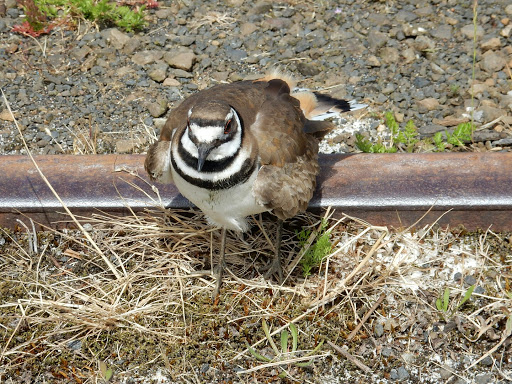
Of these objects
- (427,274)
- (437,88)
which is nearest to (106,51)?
(437,88)

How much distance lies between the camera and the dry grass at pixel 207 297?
3.67 m

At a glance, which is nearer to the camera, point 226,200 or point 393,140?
point 226,200

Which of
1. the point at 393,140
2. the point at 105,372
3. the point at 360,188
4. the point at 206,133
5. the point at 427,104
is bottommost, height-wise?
the point at 105,372

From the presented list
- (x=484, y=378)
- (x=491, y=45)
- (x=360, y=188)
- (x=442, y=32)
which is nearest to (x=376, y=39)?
(x=442, y=32)

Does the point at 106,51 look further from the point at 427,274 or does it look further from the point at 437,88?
the point at 427,274

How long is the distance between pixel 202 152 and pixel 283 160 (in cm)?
62

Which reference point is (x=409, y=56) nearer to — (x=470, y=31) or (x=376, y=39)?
(x=376, y=39)

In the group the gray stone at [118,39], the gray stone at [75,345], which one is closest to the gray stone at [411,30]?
the gray stone at [118,39]

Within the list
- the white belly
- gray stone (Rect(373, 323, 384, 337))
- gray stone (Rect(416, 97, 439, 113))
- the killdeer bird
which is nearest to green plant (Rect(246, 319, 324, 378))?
gray stone (Rect(373, 323, 384, 337))

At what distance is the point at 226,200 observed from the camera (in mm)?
3521

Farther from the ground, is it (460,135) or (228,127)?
(228,127)

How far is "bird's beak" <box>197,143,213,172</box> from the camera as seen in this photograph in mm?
3256

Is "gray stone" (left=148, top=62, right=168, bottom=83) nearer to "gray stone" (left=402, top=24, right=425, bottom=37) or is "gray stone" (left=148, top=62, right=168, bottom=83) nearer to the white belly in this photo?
the white belly

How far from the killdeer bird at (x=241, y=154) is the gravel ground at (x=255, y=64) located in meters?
1.06
